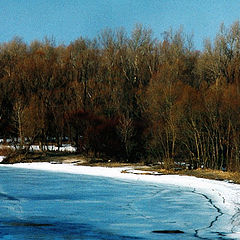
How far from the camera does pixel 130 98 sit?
39.8m

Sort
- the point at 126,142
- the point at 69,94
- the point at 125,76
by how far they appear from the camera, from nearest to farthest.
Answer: the point at 126,142, the point at 69,94, the point at 125,76

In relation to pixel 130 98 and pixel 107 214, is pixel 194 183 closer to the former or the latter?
pixel 107 214

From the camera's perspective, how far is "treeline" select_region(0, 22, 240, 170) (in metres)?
22.6

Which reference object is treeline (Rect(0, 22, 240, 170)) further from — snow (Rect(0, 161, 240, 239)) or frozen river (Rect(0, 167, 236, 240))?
frozen river (Rect(0, 167, 236, 240))

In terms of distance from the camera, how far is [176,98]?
80.2 ft

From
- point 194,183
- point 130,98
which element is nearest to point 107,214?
point 194,183

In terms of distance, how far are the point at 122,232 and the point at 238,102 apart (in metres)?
16.0

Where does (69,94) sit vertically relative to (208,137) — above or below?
above

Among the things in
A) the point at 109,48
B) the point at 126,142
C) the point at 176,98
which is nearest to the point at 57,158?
the point at 126,142

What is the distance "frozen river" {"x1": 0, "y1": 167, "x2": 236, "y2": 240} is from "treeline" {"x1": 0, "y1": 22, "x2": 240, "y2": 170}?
919 cm

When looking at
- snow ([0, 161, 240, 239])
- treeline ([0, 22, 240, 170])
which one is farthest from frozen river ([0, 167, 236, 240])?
treeline ([0, 22, 240, 170])

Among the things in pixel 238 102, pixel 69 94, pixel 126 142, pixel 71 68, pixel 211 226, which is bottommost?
pixel 211 226

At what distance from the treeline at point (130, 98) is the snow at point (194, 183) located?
375cm

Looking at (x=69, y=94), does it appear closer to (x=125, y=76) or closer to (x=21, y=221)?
(x=125, y=76)
